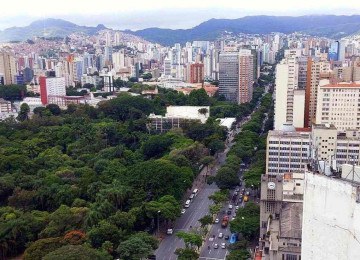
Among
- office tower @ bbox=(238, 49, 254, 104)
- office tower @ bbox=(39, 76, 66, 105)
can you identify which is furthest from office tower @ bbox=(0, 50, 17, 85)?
office tower @ bbox=(238, 49, 254, 104)

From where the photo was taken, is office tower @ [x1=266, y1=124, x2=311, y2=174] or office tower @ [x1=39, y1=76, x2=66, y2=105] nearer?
office tower @ [x1=266, y1=124, x2=311, y2=174]

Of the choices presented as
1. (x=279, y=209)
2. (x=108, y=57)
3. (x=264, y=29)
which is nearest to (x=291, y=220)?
(x=279, y=209)

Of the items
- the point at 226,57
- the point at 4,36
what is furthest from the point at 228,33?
the point at 226,57

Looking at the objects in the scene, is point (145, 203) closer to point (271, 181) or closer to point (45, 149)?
point (271, 181)

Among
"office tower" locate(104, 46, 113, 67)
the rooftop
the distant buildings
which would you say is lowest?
the rooftop

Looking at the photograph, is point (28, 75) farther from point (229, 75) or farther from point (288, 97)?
point (288, 97)

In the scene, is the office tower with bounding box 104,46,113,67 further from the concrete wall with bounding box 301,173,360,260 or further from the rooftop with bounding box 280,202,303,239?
the concrete wall with bounding box 301,173,360,260
